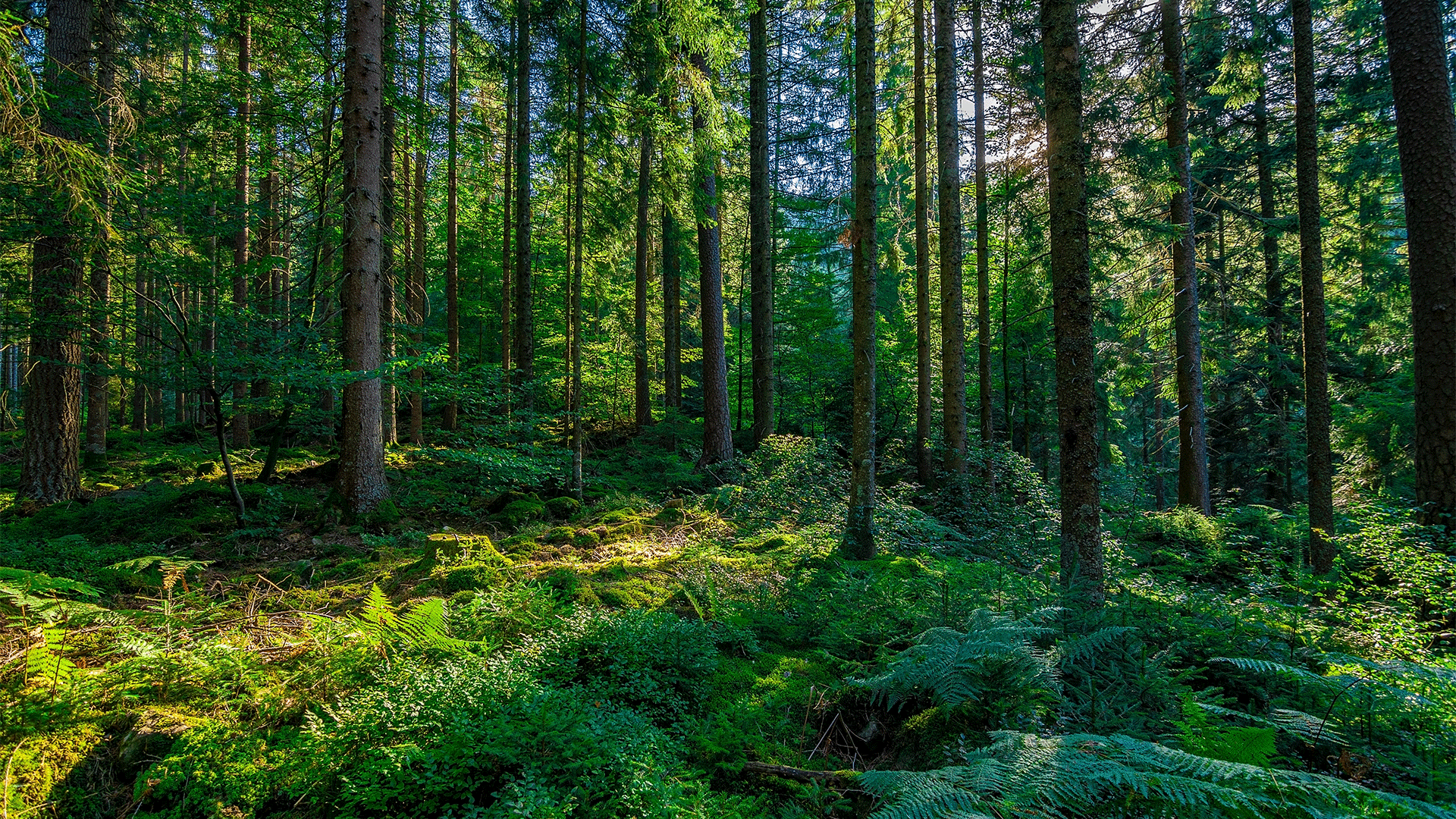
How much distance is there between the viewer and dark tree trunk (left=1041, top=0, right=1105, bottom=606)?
4.23 metres

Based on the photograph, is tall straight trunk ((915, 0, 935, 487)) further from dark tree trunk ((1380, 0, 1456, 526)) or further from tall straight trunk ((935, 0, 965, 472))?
dark tree trunk ((1380, 0, 1456, 526))

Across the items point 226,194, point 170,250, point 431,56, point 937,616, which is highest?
point 431,56

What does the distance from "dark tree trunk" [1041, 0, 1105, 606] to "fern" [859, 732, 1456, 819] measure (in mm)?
2385

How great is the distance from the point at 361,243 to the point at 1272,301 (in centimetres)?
1939

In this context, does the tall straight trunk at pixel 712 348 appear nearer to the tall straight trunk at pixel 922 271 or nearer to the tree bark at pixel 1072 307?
the tall straight trunk at pixel 922 271

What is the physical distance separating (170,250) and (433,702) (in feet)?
28.6

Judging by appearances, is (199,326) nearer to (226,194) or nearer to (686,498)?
(226,194)

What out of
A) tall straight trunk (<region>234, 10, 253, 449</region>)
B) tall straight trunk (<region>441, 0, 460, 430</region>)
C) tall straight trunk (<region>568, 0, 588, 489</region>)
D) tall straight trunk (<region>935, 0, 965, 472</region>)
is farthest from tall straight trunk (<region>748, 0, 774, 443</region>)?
tall straight trunk (<region>234, 10, 253, 449</region>)

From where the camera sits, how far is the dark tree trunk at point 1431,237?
5375 millimetres

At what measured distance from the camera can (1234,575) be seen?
778 centimetres

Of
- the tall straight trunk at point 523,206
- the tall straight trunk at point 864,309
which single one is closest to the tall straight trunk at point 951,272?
the tall straight trunk at point 864,309

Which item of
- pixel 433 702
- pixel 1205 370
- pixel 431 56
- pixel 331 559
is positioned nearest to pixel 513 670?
pixel 433 702

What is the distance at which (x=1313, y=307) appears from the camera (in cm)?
692

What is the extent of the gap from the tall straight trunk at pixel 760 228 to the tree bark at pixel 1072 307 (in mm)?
7460
